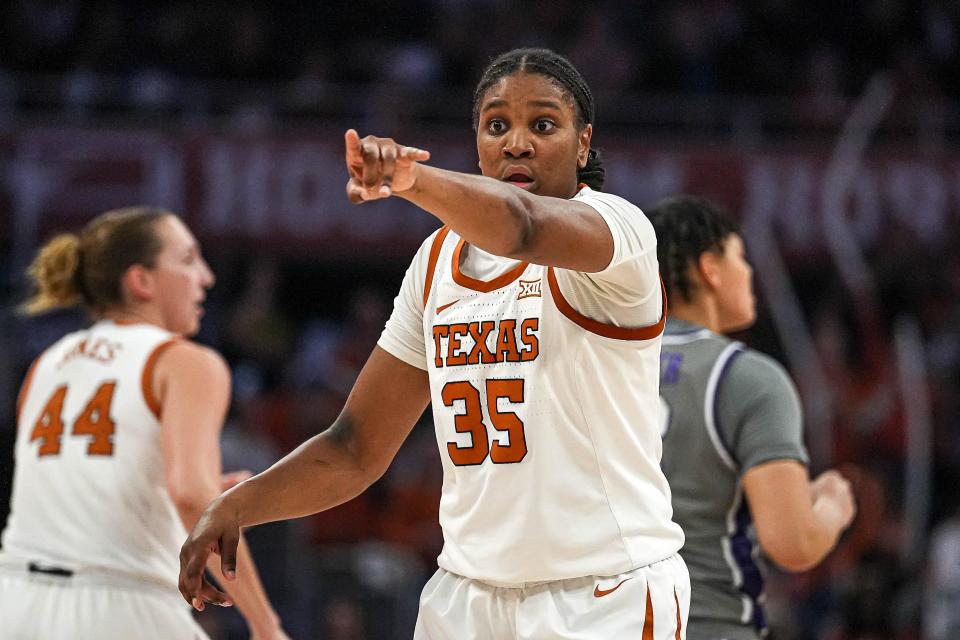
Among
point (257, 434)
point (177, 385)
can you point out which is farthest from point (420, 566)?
point (177, 385)

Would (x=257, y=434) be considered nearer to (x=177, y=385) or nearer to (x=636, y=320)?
(x=177, y=385)

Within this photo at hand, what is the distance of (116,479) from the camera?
3.78 m

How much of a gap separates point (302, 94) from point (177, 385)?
273 inches

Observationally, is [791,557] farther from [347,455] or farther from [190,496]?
[190,496]

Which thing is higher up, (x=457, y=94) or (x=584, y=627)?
(x=457, y=94)

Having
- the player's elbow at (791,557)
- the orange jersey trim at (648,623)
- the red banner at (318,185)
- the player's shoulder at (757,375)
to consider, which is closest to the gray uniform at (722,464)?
the player's shoulder at (757,375)

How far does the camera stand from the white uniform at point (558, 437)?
2.65m

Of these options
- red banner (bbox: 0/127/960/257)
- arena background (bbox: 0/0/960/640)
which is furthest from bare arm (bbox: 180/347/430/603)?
red banner (bbox: 0/127/960/257)

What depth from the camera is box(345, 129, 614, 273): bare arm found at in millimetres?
2164

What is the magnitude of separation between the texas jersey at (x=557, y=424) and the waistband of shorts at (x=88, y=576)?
1.32 m

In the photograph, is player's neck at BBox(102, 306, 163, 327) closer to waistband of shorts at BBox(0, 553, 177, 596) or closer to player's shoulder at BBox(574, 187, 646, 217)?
waistband of shorts at BBox(0, 553, 177, 596)

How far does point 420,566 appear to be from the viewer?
8945 millimetres

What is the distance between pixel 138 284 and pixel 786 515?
79.2 inches

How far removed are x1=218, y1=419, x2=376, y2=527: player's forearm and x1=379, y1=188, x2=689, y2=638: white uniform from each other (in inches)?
13.5
